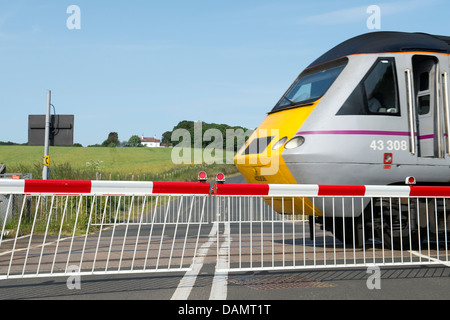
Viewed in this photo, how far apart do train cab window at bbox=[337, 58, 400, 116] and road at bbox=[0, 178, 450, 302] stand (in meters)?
2.80

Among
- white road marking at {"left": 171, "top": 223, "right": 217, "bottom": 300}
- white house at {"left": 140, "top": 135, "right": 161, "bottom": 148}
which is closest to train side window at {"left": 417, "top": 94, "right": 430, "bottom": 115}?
white road marking at {"left": 171, "top": 223, "right": 217, "bottom": 300}

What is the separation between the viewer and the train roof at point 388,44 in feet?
30.8

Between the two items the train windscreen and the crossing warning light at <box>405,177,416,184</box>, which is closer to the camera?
the crossing warning light at <box>405,177,416,184</box>

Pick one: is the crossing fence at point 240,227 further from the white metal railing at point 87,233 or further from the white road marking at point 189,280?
the white road marking at point 189,280

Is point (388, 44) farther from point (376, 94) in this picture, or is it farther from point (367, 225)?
point (367, 225)

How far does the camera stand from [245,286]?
20.1 feet

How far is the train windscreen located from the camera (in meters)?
9.46

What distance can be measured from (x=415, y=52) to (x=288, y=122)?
239cm

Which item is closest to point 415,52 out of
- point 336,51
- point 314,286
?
point 336,51

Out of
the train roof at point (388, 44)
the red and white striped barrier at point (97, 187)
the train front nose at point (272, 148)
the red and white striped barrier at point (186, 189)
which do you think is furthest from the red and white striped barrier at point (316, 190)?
the train roof at point (388, 44)

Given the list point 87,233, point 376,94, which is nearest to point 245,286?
point 87,233

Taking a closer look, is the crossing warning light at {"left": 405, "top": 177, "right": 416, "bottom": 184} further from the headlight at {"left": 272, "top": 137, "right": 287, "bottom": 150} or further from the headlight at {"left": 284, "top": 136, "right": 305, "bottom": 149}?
the headlight at {"left": 272, "top": 137, "right": 287, "bottom": 150}
